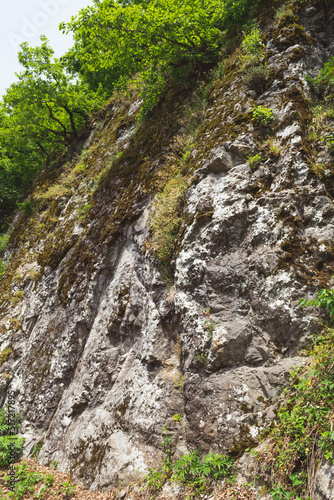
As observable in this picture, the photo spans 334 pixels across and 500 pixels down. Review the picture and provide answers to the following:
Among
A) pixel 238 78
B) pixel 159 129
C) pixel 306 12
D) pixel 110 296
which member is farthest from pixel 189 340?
pixel 306 12

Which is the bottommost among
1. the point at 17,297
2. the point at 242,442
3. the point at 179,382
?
the point at 242,442

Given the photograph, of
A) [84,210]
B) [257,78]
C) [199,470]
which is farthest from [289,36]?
[199,470]

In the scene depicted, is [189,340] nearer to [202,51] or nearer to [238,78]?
[238,78]

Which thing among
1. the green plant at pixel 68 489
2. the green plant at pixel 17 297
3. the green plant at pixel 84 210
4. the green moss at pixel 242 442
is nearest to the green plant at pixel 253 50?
the green plant at pixel 84 210

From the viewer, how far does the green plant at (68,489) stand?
A: 4.93 meters

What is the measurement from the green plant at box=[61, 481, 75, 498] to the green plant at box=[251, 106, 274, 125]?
711 cm

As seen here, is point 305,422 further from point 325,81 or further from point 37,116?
point 37,116

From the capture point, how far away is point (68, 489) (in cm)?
502

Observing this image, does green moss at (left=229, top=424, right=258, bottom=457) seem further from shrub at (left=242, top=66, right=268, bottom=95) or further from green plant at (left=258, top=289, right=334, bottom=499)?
shrub at (left=242, top=66, right=268, bottom=95)

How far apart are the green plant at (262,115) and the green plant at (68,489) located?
711 cm

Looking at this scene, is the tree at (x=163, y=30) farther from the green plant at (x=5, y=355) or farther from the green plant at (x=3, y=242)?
the green plant at (x=3, y=242)

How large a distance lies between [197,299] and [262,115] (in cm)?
344

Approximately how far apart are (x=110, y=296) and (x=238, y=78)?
5.57 metres

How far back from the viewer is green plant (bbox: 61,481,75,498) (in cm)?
493
